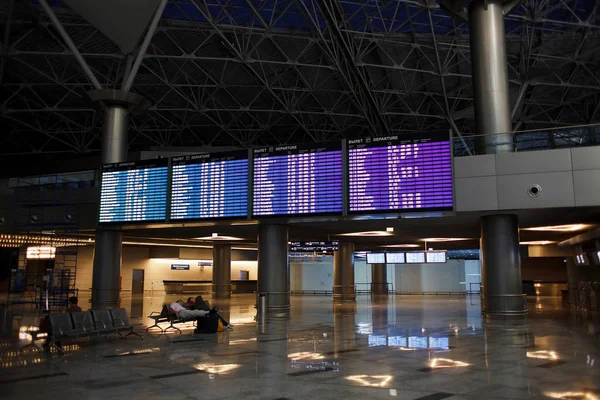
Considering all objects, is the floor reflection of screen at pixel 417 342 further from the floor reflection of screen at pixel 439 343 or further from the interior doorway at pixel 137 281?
the interior doorway at pixel 137 281

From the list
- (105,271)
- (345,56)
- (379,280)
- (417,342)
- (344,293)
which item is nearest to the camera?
(417,342)

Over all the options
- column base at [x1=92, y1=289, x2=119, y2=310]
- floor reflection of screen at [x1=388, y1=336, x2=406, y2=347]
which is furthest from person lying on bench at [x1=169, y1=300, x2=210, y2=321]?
column base at [x1=92, y1=289, x2=119, y2=310]

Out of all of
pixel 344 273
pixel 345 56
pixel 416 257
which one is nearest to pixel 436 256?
pixel 416 257

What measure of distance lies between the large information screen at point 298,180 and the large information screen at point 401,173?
632 millimetres

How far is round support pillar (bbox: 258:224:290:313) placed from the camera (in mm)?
20156

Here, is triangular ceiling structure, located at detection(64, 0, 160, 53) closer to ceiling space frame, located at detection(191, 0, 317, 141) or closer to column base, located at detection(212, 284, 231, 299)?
ceiling space frame, located at detection(191, 0, 317, 141)

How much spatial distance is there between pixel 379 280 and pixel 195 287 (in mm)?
16655

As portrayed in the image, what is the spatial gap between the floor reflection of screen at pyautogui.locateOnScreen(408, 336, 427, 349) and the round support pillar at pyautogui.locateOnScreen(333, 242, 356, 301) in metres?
21.5

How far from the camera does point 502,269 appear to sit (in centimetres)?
1736

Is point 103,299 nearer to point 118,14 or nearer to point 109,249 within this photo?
point 109,249

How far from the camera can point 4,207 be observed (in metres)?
24.7

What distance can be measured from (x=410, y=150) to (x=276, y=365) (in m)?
9.74

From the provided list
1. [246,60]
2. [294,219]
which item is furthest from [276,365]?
[246,60]

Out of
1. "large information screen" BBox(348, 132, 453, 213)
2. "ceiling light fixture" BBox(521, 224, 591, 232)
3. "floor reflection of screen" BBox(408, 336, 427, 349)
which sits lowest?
"floor reflection of screen" BBox(408, 336, 427, 349)
